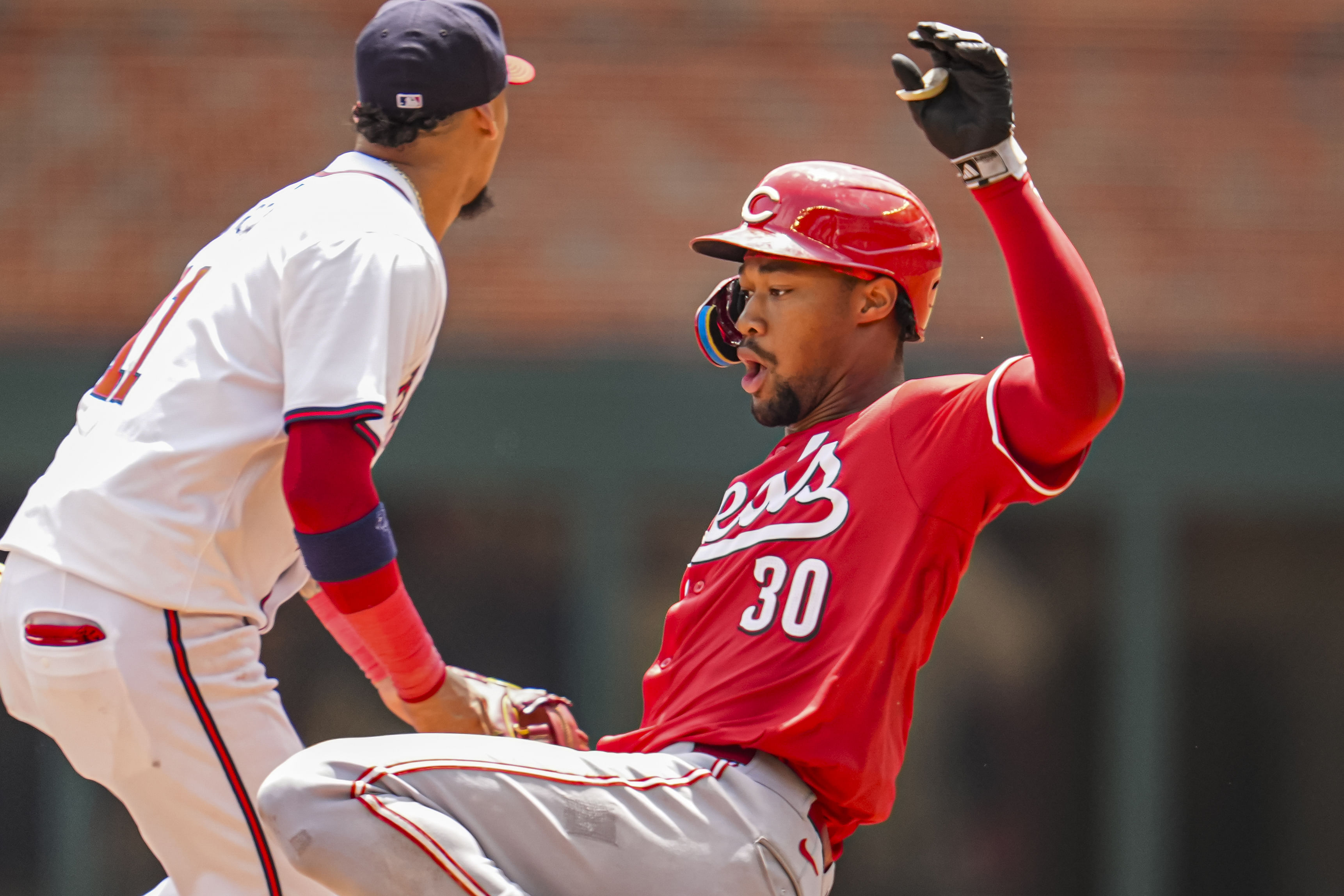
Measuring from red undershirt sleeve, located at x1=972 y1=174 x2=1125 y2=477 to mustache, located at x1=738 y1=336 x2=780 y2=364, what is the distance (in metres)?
0.67

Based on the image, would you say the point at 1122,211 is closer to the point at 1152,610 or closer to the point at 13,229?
the point at 1152,610

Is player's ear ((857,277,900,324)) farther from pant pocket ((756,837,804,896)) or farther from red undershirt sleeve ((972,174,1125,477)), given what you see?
pant pocket ((756,837,804,896))

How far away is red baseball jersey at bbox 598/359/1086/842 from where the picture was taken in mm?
2742

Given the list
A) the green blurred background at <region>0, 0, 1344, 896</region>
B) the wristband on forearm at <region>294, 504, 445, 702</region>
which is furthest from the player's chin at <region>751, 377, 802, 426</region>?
the green blurred background at <region>0, 0, 1344, 896</region>

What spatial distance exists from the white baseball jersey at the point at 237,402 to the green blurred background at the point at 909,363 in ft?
17.6

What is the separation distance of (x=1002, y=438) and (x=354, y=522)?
1213 millimetres

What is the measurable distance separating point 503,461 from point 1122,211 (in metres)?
3.87

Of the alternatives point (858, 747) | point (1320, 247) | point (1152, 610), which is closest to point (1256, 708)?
point (1152, 610)

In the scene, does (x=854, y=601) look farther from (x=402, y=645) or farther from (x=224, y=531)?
(x=224, y=531)

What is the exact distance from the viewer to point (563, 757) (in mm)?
2695

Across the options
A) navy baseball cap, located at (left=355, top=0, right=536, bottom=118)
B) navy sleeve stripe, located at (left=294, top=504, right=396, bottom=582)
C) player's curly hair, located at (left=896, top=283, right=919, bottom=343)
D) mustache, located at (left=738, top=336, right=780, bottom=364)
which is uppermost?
navy baseball cap, located at (left=355, top=0, right=536, bottom=118)

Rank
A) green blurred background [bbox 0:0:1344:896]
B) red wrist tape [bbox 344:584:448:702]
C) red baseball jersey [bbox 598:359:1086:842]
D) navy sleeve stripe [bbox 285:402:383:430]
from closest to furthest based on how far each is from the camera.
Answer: red baseball jersey [bbox 598:359:1086:842] → navy sleeve stripe [bbox 285:402:383:430] → red wrist tape [bbox 344:584:448:702] → green blurred background [bbox 0:0:1344:896]

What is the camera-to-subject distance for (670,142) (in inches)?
352

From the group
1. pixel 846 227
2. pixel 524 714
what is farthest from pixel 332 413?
pixel 846 227
